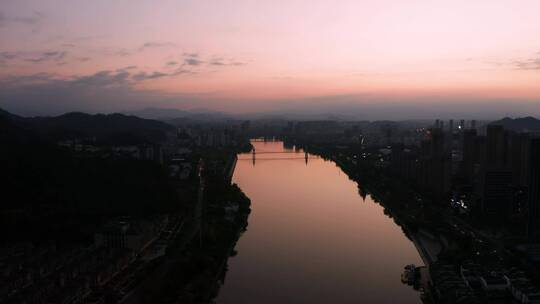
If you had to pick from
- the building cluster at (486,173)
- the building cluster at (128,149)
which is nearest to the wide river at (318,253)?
the building cluster at (486,173)

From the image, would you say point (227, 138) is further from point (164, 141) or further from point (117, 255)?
point (117, 255)

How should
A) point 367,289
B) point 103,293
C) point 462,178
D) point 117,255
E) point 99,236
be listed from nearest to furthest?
point 103,293
point 367,289
point 117,255
point 99,236
point 462,178

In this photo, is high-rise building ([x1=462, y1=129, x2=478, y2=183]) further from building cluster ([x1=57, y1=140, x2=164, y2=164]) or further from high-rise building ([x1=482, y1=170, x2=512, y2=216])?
building cluster ([x1=57, y1=140, x2=164, y2=164])

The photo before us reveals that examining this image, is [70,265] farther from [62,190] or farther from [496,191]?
[496,191]

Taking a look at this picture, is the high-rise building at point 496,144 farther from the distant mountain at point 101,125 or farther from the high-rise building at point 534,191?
the distant mountain at point 101,125

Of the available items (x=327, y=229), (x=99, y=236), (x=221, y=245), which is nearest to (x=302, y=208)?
(x=327, y=229)

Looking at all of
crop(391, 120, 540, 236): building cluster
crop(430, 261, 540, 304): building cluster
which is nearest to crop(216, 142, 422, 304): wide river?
crop(430, 261, 540, 304): building cluster
